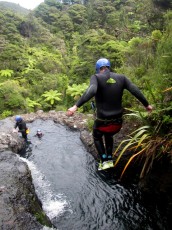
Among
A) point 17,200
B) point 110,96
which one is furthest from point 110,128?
point 17,200

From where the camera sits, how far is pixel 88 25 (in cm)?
3572

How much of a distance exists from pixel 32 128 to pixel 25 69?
12.4 meters

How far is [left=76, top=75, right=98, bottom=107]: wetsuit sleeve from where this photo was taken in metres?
3.67

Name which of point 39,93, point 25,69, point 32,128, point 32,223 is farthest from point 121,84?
point 25,69

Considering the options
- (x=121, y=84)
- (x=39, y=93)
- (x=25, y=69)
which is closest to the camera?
(x=121, y=84)

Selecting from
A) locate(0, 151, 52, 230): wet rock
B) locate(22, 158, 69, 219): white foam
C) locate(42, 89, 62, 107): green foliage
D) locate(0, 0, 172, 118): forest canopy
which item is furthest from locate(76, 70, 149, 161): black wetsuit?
locate(42, 89, 62, 107): green foliage

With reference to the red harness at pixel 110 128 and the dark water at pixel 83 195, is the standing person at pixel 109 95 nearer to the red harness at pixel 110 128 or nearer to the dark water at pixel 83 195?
the red harness at pixel 110 128

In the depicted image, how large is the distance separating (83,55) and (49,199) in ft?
45.2

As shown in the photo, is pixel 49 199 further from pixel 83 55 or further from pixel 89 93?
pixel 83 55

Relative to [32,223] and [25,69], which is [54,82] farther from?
[32,223]

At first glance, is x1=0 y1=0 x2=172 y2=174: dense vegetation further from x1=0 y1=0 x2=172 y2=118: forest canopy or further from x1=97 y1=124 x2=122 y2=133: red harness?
x1=97 y1=124 x2=122 y2=133: red harness

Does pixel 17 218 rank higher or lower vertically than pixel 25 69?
higher

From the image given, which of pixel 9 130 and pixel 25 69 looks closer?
pixel 9 130

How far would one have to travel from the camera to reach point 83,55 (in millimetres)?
18297
